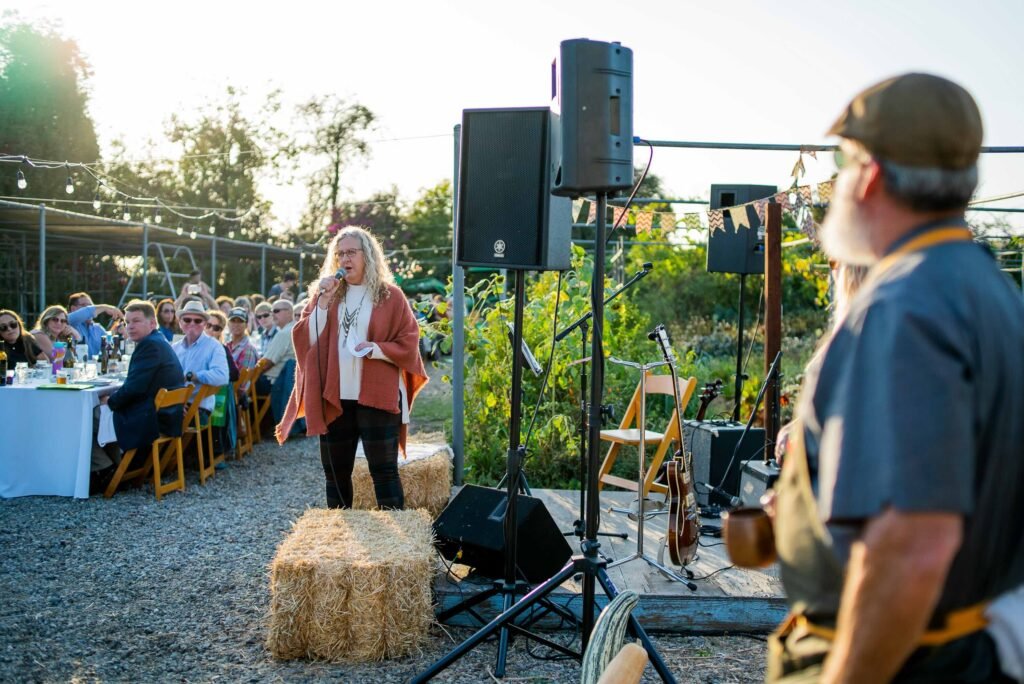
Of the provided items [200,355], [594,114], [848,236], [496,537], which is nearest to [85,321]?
[200,355]

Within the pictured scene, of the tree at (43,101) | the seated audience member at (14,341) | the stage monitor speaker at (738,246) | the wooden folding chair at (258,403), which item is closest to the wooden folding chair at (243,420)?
the wooden folding chair at (258,403)

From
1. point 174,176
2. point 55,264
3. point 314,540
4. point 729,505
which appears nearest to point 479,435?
point 729,505

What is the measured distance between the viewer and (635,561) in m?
4.38

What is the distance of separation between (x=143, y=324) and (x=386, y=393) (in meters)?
2.79

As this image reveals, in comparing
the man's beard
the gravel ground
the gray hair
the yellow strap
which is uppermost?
the gray hair

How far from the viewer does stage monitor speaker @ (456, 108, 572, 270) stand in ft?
11.9

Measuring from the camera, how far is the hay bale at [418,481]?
5.21 metres

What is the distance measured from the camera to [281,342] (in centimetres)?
847

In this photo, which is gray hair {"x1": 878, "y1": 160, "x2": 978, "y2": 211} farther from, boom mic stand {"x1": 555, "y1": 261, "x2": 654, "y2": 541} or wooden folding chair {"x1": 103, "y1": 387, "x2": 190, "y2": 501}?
wooden folding chair {"x1": 103, "y1": 387, "x2": 190, "y2": 501}

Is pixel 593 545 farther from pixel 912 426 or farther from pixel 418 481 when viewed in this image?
pixel 418 481

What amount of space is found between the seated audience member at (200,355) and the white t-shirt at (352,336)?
2699mm

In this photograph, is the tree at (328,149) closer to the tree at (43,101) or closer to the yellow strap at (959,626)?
the tree at (43,101)

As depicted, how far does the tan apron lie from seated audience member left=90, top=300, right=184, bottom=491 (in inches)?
222

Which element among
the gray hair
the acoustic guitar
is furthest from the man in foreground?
the acoustic guitar
